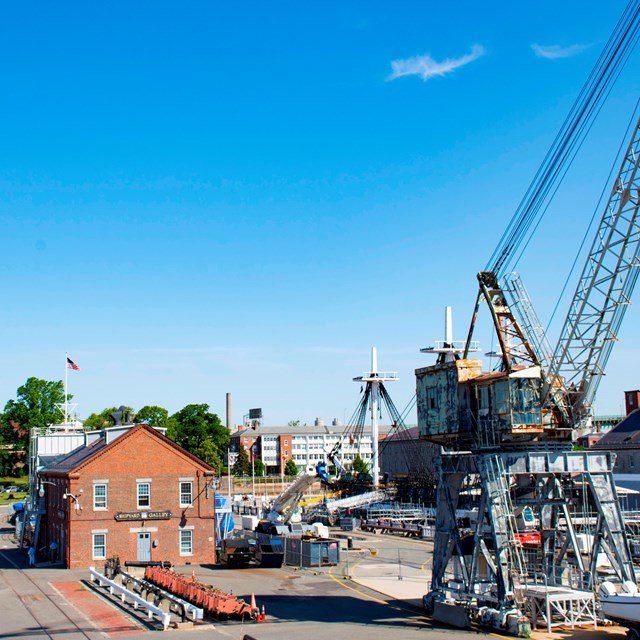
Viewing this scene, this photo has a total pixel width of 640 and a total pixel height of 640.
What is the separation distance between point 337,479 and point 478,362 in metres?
63.7

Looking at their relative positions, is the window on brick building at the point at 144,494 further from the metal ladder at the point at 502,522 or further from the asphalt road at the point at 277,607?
the metal ladder at the point at 502,522

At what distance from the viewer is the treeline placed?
108688 mm

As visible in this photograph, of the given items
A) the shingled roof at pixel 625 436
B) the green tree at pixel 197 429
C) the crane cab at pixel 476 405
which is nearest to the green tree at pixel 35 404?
the green tree at pixel 197 429

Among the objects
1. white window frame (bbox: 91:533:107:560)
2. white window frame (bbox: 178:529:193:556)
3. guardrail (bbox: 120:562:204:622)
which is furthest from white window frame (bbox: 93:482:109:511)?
guardrail (bbox: 120:562:204:622)

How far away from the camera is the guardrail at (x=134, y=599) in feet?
90.8

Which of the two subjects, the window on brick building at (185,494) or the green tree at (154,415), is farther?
the green tree at (154,415)

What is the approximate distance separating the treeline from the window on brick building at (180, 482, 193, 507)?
55879mm

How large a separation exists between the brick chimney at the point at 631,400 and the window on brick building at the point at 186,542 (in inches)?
2548

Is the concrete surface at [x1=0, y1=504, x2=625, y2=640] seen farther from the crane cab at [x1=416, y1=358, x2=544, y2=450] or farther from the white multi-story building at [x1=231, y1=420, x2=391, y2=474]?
the white multi-story building at [x1=231, y1=420, x2=391, y2=474]

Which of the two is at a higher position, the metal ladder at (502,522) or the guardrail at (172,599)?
the metal ladder at (502,522)

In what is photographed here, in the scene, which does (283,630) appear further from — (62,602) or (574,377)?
(574,377)

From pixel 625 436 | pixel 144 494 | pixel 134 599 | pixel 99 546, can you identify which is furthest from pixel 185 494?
pixel 625 436

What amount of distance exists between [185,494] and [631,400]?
2615 inches

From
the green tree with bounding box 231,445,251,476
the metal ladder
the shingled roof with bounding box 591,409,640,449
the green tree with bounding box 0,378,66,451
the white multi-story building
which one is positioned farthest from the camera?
the white multi-story building
